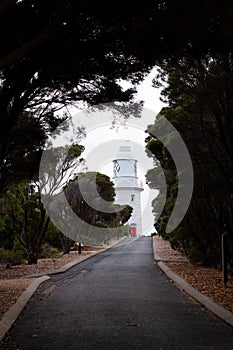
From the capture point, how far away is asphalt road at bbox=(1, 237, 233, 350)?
21.8ft

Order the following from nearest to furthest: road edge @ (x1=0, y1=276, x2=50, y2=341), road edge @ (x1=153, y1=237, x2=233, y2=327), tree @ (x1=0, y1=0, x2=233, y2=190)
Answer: tree @ (x1=0, y1=0, x2=233, y2=190) < road edge @ (x1=0, y1=276, x2=50, y2=341) < road edge @ (x1=153, y1=237, x2=233, y2=327)

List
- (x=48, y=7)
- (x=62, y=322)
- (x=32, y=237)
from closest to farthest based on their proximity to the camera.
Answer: (x=48, y=7) < (x=62, y=322) < (x=32, y=237)

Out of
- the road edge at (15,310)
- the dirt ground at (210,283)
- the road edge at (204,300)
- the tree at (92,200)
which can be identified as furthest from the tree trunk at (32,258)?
the road edge at (15,310)

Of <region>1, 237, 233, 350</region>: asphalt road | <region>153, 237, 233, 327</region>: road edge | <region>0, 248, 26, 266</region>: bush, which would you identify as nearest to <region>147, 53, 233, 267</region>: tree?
<region>153, 237, 233, 327</region>: road edge

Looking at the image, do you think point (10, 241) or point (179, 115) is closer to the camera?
point (179, 115)

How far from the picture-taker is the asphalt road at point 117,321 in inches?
261

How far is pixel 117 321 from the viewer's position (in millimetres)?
8070

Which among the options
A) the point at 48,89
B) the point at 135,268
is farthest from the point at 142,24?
the point at 135,268

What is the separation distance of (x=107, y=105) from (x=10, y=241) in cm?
1938

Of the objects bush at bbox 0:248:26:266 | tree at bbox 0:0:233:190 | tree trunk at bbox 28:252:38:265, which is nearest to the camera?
tree at bbox 0:0:233:190

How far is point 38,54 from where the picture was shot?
689cm

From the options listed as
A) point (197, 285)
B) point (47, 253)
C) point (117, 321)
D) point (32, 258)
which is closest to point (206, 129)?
point (197, 285)

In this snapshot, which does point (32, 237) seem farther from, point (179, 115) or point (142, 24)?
point (142, 24)

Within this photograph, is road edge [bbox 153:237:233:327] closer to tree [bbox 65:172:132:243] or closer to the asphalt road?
the asphalt road
